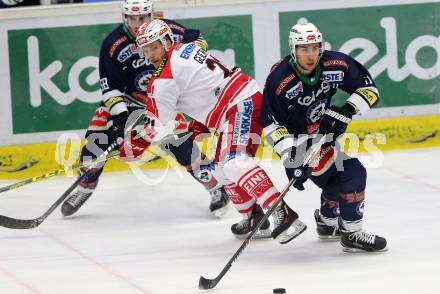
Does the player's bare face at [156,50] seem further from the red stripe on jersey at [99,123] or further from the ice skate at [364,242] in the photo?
the ice skate at [364,242]

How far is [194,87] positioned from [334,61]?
0.79 meters

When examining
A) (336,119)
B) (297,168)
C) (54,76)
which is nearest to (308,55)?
(336,119)

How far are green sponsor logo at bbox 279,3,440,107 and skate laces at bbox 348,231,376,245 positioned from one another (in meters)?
2.54

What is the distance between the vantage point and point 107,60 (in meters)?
6.29

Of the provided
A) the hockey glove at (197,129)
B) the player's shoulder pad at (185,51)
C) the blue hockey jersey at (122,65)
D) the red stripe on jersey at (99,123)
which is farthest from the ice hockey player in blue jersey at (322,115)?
the red stripe on jersey at (99,123)

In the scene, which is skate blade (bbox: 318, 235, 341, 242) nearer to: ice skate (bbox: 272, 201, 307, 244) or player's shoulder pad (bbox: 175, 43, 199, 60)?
ice skate (bbox: 272, 201, 307, 244)

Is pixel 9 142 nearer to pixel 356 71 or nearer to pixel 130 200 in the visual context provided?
pixel 130 200

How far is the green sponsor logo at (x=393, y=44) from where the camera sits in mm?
7410

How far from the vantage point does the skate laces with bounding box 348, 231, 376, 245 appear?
5.01 metres

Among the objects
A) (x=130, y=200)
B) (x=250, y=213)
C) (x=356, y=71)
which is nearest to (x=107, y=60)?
(x=130, y=200)

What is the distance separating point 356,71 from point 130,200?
208cm

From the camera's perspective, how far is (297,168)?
16.1ft

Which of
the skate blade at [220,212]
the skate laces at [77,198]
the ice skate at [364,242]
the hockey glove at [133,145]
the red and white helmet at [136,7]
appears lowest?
the skate blade at [220,212]

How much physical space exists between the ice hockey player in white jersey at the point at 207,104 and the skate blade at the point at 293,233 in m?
0.27
